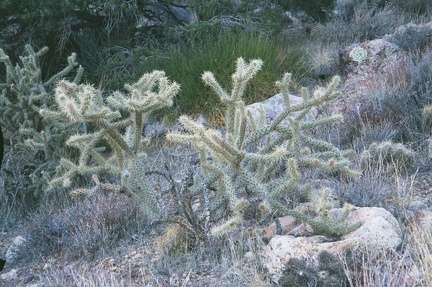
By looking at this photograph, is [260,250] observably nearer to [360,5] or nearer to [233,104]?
[233,104]

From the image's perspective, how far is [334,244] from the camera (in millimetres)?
3656

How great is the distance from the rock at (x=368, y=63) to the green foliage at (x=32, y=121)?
311 centimetres

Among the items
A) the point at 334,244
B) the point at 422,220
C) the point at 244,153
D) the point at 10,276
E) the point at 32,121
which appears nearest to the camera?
the point at 334,244

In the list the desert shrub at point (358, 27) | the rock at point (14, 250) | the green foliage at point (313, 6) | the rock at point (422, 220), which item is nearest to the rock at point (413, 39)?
the green foliage at point (313, 6)

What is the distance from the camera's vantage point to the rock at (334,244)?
3576 millimetres

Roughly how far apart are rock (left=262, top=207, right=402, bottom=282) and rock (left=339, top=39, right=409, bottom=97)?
3.66m

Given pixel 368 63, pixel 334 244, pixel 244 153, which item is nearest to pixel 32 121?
pixel 244 153

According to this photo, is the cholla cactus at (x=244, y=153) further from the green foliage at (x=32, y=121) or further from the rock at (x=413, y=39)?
the rock at (x=413, y=39)

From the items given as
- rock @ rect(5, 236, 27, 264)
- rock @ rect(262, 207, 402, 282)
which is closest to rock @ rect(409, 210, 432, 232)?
rock @ rect(262, 207, 402, 282)

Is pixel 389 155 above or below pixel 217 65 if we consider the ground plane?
above

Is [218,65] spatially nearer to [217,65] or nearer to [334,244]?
[217,65]

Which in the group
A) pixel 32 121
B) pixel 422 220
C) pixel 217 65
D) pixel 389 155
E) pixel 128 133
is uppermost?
pixel 128 133

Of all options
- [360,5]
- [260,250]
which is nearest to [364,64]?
[360,5]

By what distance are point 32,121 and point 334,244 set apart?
12.9ft
